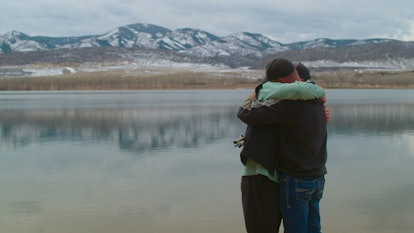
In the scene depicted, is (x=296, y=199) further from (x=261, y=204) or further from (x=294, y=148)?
(x=294, y=148)

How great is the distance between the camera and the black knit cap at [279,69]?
400 centimetres

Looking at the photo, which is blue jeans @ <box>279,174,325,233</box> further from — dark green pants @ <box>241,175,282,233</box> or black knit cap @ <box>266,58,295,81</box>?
black knit cap @ <box>266,58,295,81</box>

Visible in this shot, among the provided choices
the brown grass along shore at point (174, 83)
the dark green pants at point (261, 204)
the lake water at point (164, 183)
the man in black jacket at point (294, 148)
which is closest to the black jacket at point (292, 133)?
the man in black jacket at point (294, 148)

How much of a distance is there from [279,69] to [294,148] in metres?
0.64

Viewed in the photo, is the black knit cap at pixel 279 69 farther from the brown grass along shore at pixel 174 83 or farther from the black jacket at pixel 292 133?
the brown grass along shore at pixel 174 83

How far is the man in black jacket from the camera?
386 centimetres

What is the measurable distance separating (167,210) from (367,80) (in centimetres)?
14831

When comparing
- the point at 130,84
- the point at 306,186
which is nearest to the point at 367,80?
the point at 130,84

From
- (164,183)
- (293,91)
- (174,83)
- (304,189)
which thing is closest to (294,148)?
(304,189)

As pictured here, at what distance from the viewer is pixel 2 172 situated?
12.5 metres

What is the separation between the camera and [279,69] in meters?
4.00

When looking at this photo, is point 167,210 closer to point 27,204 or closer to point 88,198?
point 88,198

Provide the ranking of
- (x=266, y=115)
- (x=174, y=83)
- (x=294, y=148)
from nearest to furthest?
(x=266, y=115) → (x=294, y=148) → (x=174, y=83)

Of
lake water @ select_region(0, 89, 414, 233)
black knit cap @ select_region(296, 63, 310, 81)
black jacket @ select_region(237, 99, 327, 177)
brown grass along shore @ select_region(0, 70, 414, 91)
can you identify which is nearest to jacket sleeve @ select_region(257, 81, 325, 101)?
black jacket @ select_region(237, 99, 327, 177)
